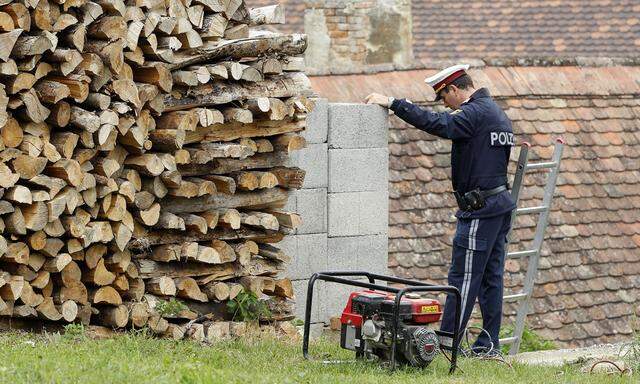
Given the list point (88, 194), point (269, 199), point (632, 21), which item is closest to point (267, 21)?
point (269, 199)

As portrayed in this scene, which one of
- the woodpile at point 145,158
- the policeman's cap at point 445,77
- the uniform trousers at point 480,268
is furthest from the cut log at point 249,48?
the uniform trousers at point 480,268

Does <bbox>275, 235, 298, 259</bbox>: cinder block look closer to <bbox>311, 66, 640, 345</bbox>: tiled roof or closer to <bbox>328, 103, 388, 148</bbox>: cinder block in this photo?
<bbox>328, 103, 388, 148</bbox>: cinder block

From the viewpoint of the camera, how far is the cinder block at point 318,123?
10180mm

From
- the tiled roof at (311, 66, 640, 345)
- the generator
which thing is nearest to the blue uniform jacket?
the generator

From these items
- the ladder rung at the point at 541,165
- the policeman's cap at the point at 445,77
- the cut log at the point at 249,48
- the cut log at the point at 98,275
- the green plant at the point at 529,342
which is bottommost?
the green plant at the point at 529,342

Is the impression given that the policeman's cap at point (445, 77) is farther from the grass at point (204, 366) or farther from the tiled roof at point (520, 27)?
the tiled roof at point (520, 27)

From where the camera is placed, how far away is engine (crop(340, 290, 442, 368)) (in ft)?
26.4

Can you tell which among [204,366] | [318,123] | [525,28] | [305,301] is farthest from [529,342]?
[525,28]

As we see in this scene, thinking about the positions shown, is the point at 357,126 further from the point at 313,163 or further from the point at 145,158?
the point at 145,158

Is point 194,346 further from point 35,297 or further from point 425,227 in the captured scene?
point 425,227

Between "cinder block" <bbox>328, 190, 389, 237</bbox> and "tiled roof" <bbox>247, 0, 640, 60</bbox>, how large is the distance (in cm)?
1592

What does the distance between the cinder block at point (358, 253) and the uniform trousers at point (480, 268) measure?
1041mm

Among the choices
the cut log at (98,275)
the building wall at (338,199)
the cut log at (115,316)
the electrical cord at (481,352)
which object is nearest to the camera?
the cut log at (98,275)

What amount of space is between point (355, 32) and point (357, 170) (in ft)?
33.6
